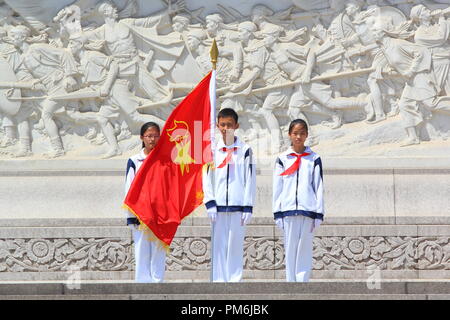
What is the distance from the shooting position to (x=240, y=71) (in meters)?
13.9

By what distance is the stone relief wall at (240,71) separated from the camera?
1380 cm

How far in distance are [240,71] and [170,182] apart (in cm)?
366

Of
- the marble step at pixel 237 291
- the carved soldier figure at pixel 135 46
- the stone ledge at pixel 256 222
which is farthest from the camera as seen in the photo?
the carved soldier figure at pixel 135 46

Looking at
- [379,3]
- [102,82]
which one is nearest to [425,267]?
[379,3]

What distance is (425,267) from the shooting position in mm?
12914

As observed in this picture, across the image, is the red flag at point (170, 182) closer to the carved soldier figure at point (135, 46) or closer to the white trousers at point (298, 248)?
the white trousers at point (298, 248)

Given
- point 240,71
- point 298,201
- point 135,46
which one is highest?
point 135,46

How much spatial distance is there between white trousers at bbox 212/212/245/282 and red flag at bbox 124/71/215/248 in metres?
0.32

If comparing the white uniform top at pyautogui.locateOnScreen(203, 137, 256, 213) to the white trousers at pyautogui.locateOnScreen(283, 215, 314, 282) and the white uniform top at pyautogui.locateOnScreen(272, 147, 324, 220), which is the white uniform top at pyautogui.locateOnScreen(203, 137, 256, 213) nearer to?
the white uniform top at pyautogui.locateOnScreen(272, 147, 324, 220)

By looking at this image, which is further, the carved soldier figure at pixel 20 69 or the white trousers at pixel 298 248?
the carved soldier figure at pixel 20 69

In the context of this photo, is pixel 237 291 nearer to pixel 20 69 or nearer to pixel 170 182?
pixel 170 182

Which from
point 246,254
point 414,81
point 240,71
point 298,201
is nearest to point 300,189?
point 298,201

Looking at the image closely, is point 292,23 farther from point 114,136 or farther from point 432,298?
point 432,298

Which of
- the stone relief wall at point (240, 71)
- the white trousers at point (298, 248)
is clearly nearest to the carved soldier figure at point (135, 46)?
the stone relief wall at point (240, 71)
